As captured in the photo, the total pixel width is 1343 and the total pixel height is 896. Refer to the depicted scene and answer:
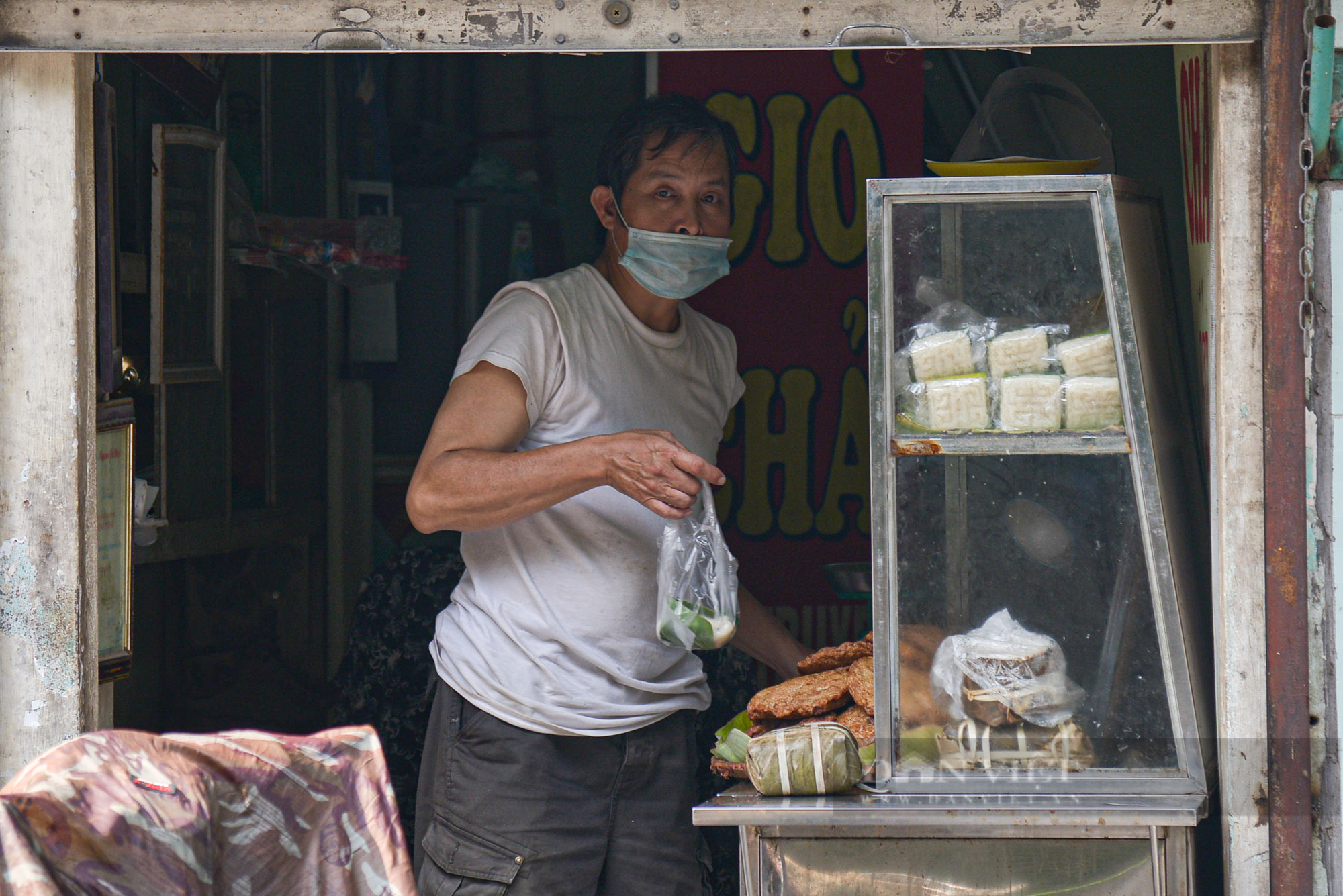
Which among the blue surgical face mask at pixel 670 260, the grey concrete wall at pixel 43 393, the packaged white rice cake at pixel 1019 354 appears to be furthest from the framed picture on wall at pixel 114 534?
the packaged white rice cake at pixel 1019 354

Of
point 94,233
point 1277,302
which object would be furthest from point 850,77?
point 94,233

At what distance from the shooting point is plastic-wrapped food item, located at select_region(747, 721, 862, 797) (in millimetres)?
2082

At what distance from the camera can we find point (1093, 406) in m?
2.15

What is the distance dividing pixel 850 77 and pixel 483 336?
7.66 ft

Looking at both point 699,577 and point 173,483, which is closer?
point 699,577

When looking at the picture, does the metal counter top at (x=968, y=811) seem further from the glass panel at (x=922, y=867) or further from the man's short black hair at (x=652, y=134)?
the man's short black hair at (x=652, y=134)

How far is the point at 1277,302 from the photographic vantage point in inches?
83.4

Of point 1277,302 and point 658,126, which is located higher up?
point 658,126

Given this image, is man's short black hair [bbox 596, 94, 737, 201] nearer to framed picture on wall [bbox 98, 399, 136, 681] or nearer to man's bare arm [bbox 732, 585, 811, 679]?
man's bare arm [bbox 732, 585, 811, 679]

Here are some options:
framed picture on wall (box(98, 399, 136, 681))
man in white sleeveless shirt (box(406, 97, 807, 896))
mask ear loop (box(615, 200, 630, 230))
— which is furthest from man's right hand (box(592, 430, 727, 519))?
framed picture on wall (box(98, 399, 136, 681))

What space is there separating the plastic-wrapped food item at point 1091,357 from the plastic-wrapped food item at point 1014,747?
611 mm

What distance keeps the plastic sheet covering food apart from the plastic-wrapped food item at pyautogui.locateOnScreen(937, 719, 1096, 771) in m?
0.97

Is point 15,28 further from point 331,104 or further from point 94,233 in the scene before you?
point 331,104

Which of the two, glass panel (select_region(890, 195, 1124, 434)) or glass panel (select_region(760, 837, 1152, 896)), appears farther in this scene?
glass panel (select_region(890, 195, 1124, 434))
